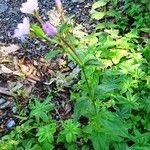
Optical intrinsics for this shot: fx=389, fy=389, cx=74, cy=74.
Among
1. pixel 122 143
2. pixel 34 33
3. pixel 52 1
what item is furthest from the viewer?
pixel 52 1

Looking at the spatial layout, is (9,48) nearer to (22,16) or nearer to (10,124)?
(22,16)

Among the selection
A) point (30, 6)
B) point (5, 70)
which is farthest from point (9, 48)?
point (30, 6)

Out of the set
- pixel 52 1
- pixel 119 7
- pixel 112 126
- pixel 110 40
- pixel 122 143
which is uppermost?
pixel 52 1

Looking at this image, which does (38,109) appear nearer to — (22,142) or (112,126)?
(22,142)

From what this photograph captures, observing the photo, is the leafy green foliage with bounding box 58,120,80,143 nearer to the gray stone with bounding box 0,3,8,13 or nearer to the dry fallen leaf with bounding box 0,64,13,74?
the dry fallen leaf with bounding box 0,64,13,74

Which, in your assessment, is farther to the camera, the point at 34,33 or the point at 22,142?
the point at 22,142

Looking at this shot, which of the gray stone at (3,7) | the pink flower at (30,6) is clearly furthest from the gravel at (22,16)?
the pink flower at (30,6)

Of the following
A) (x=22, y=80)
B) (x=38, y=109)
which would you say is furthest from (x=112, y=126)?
(x=22, y=80)

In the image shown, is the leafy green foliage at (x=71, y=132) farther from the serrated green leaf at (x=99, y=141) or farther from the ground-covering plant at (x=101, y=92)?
the serrated green leaf at (x=99, y=141)
